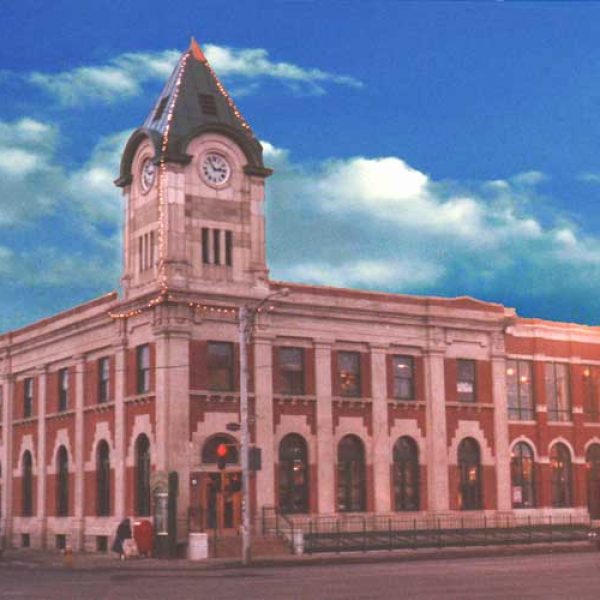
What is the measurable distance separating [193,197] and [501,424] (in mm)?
19404

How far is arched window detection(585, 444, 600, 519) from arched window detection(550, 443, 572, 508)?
1.52m

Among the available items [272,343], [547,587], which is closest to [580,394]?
[272,343]

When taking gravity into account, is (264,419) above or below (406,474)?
above

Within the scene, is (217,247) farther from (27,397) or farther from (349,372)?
(27,397)

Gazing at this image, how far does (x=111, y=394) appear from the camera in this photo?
5194 cm

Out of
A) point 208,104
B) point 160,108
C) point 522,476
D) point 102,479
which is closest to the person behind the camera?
point 208,104

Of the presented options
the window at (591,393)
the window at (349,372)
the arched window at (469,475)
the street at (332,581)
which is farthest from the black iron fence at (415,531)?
the street at (332,581)

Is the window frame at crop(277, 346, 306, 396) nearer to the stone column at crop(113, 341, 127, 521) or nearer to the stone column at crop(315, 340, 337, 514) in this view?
the stone column at crop(315, 340, 337, 514)

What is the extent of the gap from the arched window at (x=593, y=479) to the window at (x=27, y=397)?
95.9 ft

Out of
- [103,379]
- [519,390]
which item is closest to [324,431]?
[103,379]

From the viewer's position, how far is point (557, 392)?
6062 cm

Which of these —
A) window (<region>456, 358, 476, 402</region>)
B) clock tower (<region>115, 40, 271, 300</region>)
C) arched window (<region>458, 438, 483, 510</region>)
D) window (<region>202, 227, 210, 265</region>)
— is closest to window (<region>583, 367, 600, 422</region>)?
window (<region>456, 358, 476, 402</region>)

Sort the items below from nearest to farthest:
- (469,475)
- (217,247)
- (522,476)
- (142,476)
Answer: (142,476), (217,247), (469,475), (522,476)

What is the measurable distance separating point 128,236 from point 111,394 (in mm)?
7108
